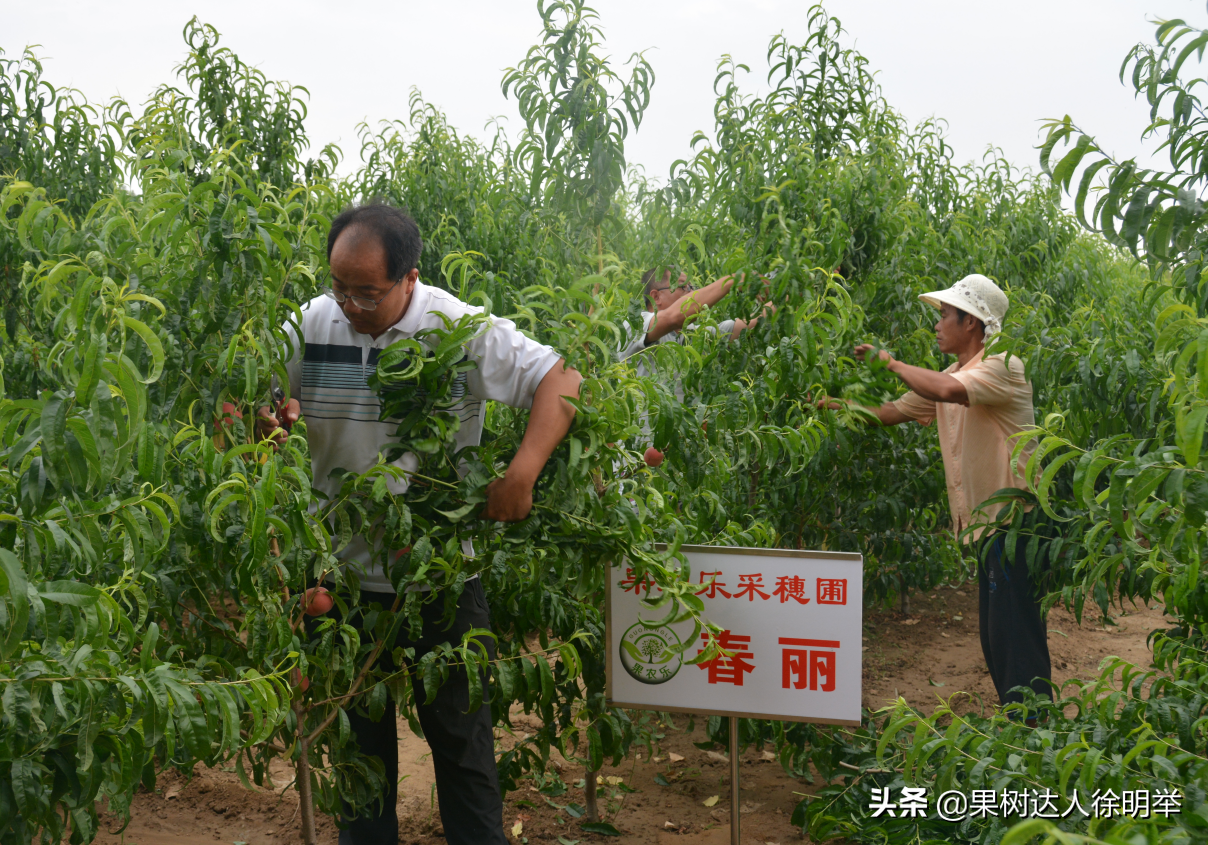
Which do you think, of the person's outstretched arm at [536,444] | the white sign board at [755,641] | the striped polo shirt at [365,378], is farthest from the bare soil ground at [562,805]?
the person's outstretched arm at [536,444]

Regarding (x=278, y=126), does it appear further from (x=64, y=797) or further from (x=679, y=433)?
(x=64, y=797)

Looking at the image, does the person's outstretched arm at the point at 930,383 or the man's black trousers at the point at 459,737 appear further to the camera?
the person's outstretched arm at the point at 930,383

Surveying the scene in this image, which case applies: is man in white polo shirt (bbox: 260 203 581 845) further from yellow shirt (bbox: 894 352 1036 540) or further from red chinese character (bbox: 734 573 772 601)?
yellow shirt (bbox: 894 352 1036 540)

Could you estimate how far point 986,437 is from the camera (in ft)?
12.4

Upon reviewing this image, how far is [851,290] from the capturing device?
164 inches

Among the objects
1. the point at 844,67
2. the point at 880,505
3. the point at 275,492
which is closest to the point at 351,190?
the point at 844,67

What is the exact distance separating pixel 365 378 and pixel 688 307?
1.34 meters

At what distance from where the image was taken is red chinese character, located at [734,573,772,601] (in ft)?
9.04

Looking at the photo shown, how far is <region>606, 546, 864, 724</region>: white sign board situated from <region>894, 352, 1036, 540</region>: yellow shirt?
→ 122 centimetres

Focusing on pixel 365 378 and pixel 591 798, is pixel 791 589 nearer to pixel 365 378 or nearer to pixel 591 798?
pixel 591 798

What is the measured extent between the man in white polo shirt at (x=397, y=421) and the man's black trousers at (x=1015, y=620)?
2.18m

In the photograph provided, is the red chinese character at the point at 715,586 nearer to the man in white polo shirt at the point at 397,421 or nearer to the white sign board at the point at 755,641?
the white sign board at the point at 755,641

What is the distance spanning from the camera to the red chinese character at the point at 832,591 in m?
2.70

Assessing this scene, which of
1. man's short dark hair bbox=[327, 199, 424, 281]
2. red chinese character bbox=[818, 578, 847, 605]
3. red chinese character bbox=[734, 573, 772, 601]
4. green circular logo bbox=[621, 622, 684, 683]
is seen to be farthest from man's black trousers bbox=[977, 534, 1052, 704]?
man's short dark hair bbox=[327, 199, 424, 281]
